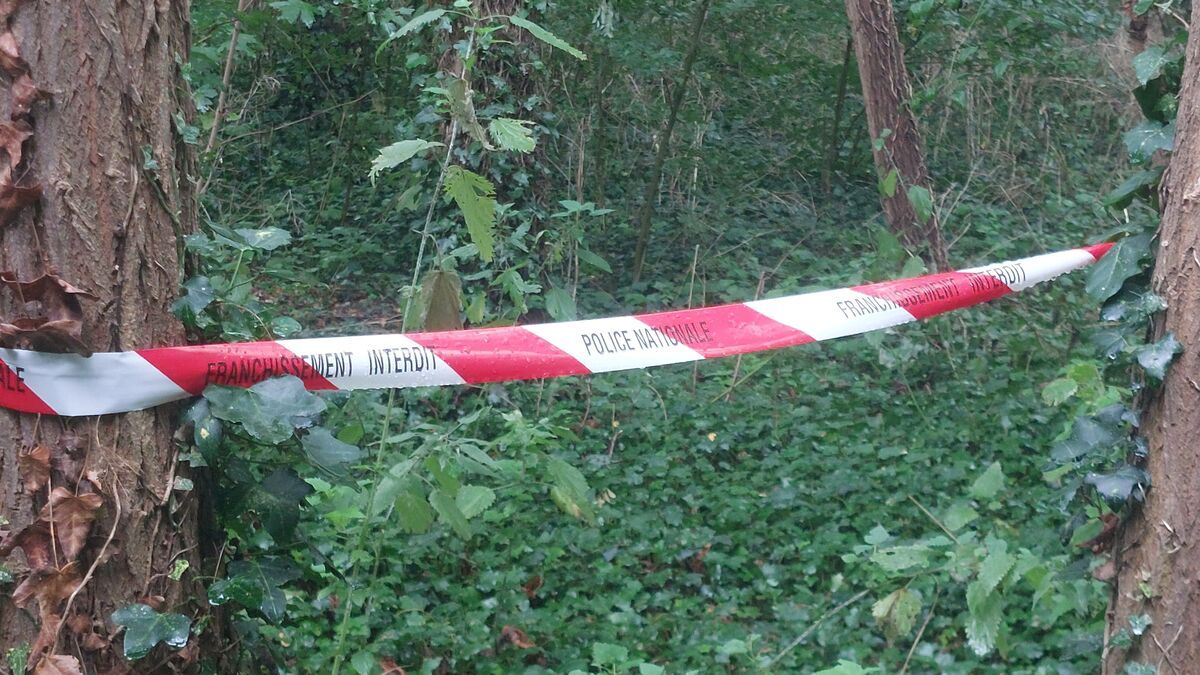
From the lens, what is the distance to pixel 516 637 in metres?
3.87

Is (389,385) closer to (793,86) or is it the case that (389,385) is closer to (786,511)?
(786,511)

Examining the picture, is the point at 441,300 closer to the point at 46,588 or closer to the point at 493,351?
the point at 493,351

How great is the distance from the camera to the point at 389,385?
265 centimetres

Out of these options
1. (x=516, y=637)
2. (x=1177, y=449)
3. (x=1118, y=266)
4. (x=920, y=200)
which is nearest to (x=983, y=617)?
(x=1177, y=449)

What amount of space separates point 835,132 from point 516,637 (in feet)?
21.4

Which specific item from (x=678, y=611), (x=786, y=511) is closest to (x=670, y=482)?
(x=786, y=511)

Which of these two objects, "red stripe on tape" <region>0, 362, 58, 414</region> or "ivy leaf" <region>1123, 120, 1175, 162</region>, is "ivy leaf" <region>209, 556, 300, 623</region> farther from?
"ivy leaf" <region>1123, 120, 1175, 162</region>

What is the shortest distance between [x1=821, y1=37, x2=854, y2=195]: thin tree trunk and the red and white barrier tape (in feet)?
18.6

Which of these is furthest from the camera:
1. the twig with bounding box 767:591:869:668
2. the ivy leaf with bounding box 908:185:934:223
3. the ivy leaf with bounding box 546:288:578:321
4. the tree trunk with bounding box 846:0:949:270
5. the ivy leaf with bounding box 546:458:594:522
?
the tree trunk with bounding box 846:0:949:270

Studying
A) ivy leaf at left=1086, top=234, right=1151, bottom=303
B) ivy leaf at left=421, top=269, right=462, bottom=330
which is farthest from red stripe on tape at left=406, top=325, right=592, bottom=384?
ivy leaf at left=1086, top=234, right=1151, bottom=303

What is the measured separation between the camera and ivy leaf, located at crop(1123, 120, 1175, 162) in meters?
2.96

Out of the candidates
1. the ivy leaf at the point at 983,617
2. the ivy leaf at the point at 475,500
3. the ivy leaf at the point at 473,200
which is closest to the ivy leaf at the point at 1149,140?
the ivy leaf at the point at 983,617

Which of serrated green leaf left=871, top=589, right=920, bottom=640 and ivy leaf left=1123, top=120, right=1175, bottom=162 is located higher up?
ivy leaf left=1123, top=120, right=1175, bottom=162

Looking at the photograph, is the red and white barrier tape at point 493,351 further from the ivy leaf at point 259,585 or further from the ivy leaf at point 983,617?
the ivy leaf at point 983,617
